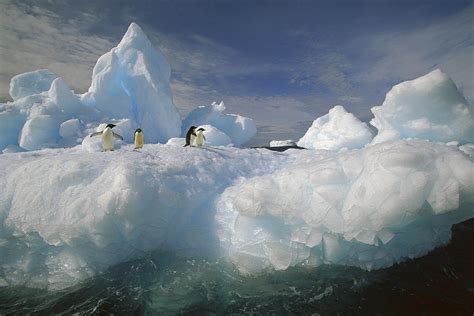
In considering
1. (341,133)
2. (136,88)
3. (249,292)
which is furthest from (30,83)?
(249,292)

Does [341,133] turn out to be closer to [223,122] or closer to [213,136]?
[213,136]

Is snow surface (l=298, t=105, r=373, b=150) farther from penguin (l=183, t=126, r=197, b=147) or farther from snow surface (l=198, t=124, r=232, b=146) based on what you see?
penguin (l=183, t=126, r=197, b=147)

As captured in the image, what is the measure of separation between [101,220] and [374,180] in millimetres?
4085

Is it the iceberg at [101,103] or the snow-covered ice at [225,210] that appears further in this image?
the iceberg at [101,103]

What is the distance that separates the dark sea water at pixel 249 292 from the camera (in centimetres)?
387

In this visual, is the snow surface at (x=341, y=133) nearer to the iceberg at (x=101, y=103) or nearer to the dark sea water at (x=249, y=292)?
the iceberg at (x=101, y=103)

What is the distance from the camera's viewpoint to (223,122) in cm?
2339

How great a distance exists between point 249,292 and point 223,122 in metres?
19.8

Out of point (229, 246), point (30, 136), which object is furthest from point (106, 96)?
point (229, 246)

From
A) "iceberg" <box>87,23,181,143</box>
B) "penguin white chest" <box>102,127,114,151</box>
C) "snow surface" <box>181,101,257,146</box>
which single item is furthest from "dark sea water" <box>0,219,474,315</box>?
"snow surface" <box>181,101,257,146</box>

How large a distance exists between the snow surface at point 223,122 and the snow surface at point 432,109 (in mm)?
13023

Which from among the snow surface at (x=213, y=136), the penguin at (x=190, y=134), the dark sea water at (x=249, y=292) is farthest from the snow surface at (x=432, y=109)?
the snow surface at (x=213, y=136)

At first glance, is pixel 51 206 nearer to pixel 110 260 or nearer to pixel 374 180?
pixel 110 260

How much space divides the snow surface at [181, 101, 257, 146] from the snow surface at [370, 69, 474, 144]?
13.0m
